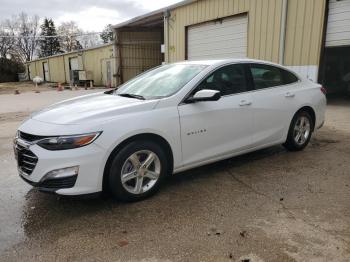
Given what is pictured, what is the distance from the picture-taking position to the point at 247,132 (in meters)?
4.67

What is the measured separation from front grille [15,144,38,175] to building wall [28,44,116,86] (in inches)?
807

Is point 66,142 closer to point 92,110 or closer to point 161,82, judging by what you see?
point 92,110

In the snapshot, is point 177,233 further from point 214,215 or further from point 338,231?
point 338,231

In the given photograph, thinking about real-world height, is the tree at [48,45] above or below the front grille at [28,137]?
above

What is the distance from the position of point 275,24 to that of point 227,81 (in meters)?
8.15

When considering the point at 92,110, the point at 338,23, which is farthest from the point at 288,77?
the point at 338,23

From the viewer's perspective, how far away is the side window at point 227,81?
4.35m

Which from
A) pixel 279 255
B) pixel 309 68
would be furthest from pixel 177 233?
pixel 309 68

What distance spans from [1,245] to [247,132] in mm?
3214

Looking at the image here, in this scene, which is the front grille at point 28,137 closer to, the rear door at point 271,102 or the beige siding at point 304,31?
the rear door at point 271,102

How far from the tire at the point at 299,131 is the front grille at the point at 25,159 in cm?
384

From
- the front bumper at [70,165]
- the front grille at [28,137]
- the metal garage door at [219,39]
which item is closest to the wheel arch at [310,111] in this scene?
the front bumper at [70,165]

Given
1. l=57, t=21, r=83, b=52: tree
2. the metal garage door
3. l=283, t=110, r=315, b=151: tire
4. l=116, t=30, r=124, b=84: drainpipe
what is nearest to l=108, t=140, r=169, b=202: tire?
l=283, t=110, r=315, b=151: tire

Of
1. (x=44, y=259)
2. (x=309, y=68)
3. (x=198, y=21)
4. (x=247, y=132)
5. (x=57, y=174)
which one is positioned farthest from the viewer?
(x=198, y=21)
